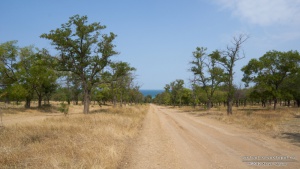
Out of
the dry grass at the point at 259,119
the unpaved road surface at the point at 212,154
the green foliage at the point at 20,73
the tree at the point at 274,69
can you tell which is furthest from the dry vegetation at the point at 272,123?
the green foliage at the point at 20,73

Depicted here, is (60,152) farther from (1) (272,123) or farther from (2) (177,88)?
(2) (177,88)

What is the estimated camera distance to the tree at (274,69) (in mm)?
48031

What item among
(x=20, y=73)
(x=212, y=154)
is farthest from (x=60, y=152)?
(x=20, y=73)

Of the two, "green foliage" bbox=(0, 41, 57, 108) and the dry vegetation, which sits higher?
"green foliage" bbox=(0, 41, 57, 108)

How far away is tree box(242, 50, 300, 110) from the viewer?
48.0m

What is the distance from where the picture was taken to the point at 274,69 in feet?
165

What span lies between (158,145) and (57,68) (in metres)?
23.0

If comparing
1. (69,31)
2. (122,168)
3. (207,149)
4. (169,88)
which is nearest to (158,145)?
(207,149)

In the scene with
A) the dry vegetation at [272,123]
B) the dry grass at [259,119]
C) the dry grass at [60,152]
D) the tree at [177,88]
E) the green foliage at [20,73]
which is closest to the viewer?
the dry grass at [60,152]

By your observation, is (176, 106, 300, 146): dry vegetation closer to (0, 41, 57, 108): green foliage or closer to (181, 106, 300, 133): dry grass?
(181, 106, 300, 133): dry grass

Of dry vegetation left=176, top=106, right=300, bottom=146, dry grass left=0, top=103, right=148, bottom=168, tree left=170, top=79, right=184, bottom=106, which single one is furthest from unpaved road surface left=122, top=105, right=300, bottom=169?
tree left=170, top=79, right=184, bottom=106

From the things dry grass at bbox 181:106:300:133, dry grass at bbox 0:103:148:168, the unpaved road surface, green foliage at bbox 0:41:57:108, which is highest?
green foliage at bbox 0:41:57:108

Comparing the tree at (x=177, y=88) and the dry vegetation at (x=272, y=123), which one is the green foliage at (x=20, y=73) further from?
the tree at (x=177, y=88)

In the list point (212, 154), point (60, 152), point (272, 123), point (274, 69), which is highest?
point (274, 69)
